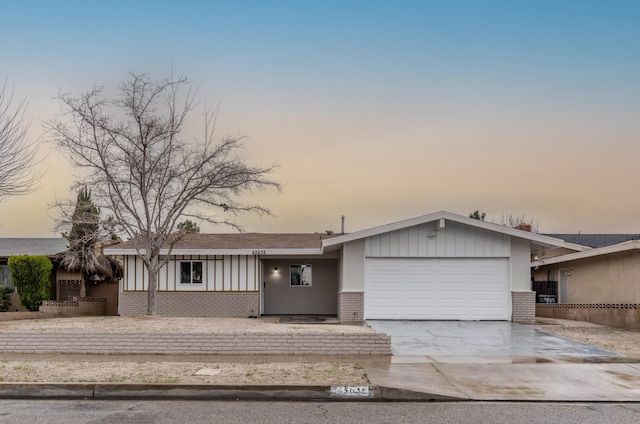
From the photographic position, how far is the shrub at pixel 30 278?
23062mm

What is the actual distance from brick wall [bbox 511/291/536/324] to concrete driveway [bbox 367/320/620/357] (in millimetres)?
865

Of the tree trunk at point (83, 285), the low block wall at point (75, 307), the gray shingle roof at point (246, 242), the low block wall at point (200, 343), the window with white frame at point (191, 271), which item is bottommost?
the low block wall at point (75, 307)

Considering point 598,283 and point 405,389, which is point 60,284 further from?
point 598,283

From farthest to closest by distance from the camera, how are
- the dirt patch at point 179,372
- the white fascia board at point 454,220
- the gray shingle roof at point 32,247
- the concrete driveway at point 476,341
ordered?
the gray shingle roof at point 32,247 < the white fascia board at point 454,220 < the concrete driveway at point 476,341 < the dirt patch at point 179,372

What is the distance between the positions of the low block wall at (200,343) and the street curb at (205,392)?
2.68m

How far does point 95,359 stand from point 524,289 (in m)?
13.4

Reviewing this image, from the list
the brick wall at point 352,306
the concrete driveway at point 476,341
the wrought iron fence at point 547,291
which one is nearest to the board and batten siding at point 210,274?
the brick wall at point 352,306

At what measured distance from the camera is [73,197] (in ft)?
70.2

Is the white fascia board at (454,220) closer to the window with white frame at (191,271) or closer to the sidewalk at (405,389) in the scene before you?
the window with white frame at (191,271)

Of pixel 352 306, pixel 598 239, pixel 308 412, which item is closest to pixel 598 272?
pixel 598 239

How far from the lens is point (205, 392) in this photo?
29.4 ft

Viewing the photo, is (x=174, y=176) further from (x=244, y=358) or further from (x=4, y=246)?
(x=4, y=246)

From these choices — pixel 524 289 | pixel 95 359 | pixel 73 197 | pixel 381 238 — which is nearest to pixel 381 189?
pixel 381 238

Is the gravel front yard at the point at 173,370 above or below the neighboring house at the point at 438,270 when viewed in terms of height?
below
